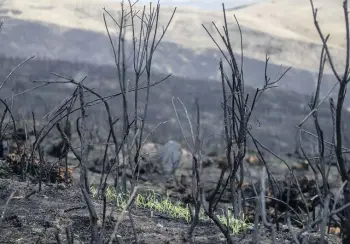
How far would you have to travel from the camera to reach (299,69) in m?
30.2

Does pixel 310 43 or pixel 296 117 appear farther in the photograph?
pixel 310 43

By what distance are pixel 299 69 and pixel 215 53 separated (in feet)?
14.2

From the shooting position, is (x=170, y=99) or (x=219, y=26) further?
(x=219, y=26)

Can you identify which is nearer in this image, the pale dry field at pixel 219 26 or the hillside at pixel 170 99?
the hillside at pixel 170 99

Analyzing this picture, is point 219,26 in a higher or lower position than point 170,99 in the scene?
higher

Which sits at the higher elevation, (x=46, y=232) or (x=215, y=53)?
(x=46, y=232)

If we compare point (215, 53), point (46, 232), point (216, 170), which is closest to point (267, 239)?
point (46, 232)

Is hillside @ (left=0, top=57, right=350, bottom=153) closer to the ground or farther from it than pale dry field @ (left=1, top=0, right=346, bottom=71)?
closer to the ground

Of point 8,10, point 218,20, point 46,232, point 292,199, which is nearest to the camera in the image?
point 46,232

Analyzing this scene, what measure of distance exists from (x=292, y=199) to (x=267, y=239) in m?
3.15

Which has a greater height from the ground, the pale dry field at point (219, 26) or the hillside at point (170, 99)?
the pale dry field at point (219, 26)

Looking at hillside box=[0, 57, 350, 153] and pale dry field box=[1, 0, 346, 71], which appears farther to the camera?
pale dry field box=[1, 0, 346, 71]

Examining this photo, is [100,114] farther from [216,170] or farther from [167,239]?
[167,239]

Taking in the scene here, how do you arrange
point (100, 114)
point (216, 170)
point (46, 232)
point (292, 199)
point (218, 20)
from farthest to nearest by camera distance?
point (218, 20), point (100, 114), point (216, 170), point (292, 199), point (46, 232)
